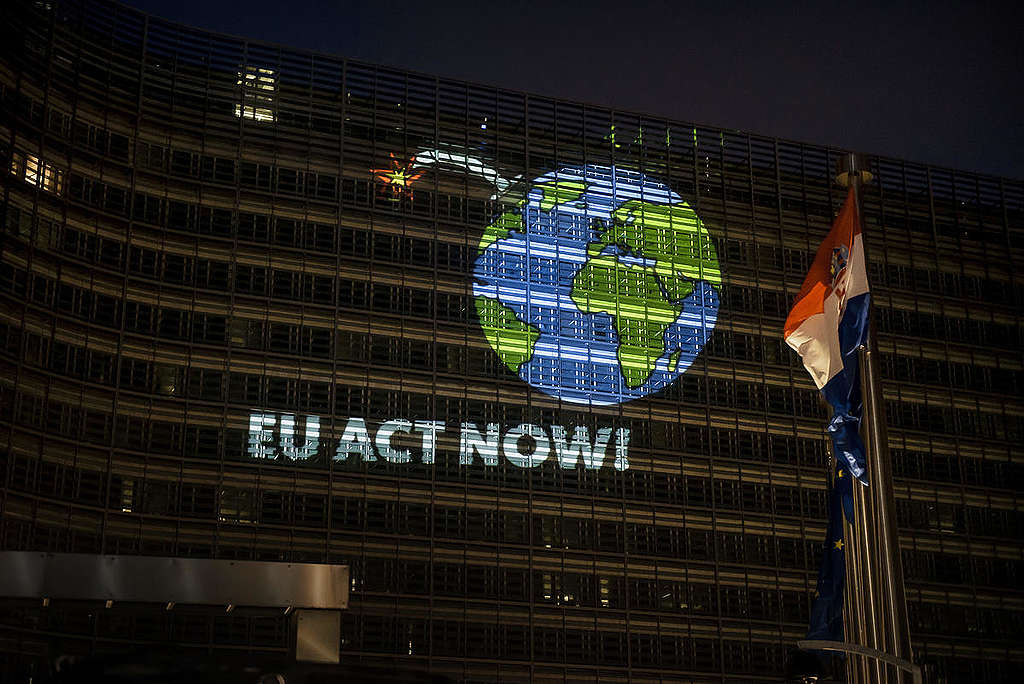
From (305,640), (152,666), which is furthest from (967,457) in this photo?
(152,666)

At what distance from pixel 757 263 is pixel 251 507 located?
21.5m

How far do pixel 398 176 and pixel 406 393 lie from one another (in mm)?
7975

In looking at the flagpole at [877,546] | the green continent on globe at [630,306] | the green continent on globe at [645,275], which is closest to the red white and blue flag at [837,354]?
the flagpole at [877,546]

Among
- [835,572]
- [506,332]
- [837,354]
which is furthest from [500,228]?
[835,572]

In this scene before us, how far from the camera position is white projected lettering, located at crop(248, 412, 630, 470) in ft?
141

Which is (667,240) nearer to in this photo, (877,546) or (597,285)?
(597,285)

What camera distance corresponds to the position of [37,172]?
41.8m

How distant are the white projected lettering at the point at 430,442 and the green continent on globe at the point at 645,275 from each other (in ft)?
9.66

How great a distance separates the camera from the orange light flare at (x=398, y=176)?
46.9m

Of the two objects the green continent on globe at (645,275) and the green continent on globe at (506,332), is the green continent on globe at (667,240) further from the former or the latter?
the green continent on globe at (506,332)

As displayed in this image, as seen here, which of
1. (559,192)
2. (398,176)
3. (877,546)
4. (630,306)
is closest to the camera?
(877,546)

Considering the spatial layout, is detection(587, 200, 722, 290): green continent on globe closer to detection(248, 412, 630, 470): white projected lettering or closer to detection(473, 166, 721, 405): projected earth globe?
detection(473, 166, 721, 405): projected earth globe

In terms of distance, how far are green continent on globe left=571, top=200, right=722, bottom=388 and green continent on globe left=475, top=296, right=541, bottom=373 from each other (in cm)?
245

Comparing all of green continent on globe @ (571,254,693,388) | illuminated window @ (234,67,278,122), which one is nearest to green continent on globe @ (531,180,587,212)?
green continent on globe @ (571,254,693,388)
